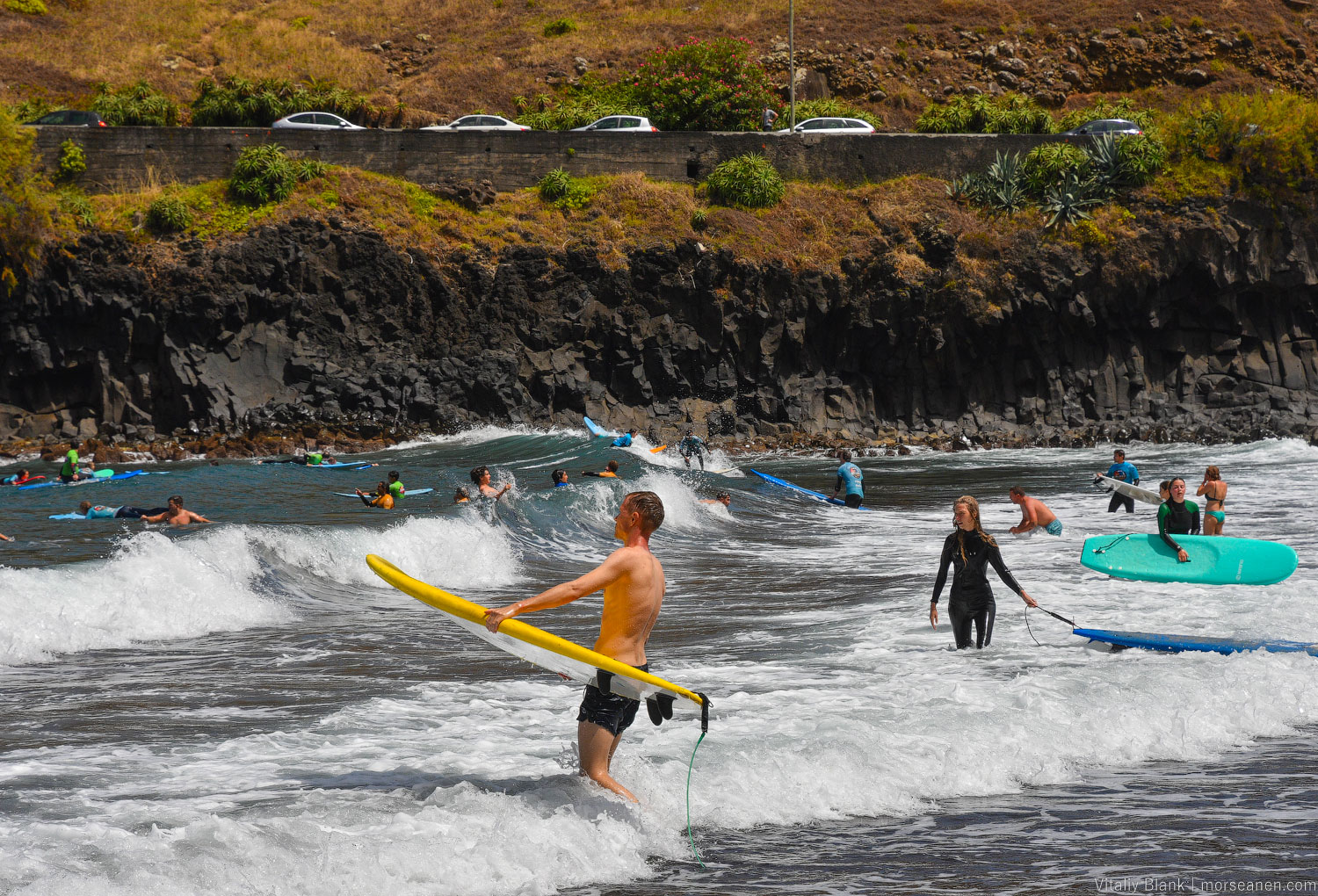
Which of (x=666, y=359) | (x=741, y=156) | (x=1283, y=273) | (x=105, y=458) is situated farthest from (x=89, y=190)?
(x=1283, y=273)

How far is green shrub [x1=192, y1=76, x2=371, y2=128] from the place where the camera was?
41781 mm

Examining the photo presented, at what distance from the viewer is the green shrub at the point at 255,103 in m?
41.8

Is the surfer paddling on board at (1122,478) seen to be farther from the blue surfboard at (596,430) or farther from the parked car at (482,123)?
the parked car at (482,123)

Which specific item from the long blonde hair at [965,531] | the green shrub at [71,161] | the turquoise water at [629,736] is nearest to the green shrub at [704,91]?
the green shrub at [71,161]

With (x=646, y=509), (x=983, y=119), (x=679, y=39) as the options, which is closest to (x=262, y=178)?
(x=679, y=39)

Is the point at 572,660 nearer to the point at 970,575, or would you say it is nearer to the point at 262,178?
the point at 970,575

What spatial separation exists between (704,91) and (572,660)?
4152 centimetres

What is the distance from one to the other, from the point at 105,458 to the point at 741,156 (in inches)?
969

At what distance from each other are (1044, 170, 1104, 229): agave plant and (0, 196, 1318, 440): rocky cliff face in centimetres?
129

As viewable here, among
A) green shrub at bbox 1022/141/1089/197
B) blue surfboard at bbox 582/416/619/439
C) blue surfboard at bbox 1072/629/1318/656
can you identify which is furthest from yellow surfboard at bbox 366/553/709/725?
green shrub at bbox 1022/141/1089/197

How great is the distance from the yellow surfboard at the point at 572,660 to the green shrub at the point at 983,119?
1671 inches

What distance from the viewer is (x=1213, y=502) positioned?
13828 millimetres

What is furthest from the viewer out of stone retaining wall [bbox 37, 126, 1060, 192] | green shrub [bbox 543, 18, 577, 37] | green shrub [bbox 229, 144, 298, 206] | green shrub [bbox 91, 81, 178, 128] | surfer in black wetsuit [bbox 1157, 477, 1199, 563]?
green shrub [bbox 543, 18, 577, 37]

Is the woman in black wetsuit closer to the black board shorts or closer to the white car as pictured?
the black board shorts
